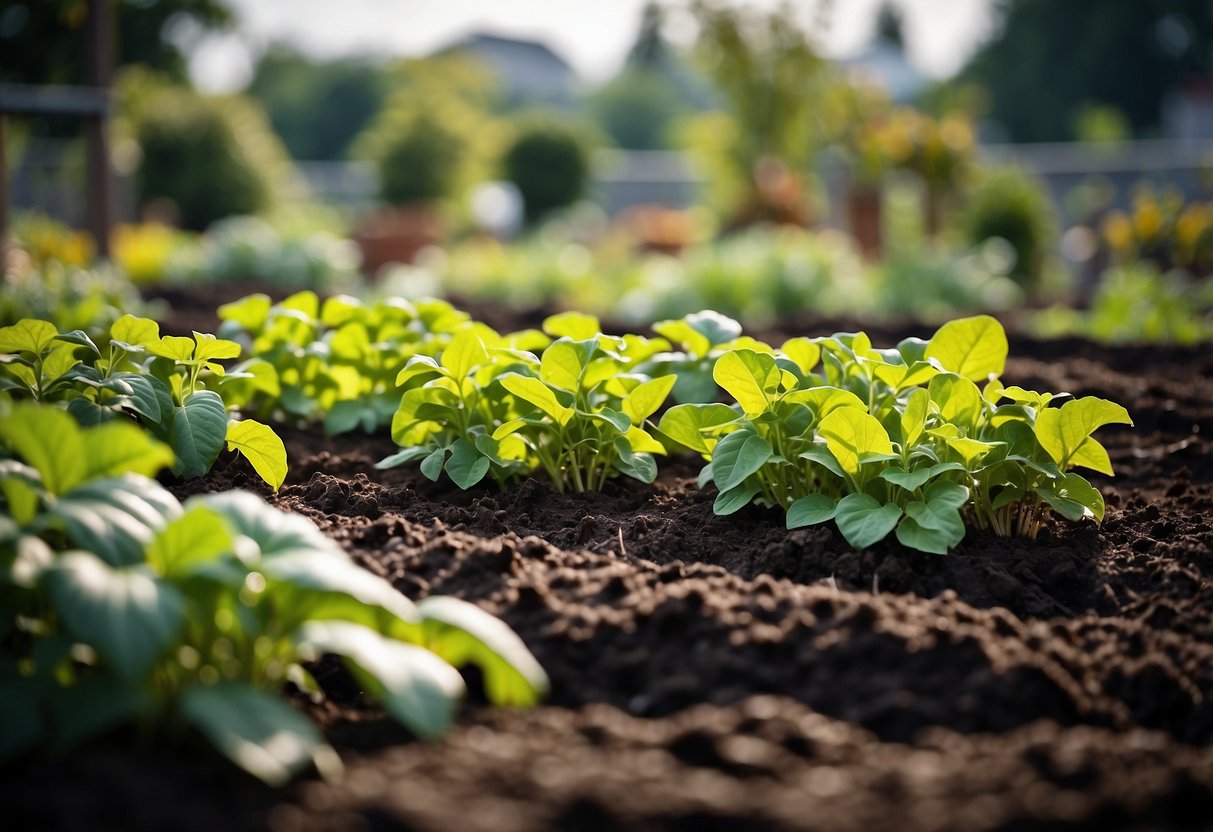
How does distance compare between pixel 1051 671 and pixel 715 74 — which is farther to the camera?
pixel 715 74

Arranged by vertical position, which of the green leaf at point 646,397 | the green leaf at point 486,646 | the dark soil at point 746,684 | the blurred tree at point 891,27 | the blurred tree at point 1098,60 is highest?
the blurred tree at point 891,27

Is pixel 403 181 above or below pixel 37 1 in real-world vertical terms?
below

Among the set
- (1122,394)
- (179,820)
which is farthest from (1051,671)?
(1122,394)

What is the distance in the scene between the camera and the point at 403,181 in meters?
16.6

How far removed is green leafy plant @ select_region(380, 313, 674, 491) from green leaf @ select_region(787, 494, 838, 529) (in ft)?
1.17

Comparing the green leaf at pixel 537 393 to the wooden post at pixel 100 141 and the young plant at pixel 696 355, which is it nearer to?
the young plant at pixel 696 355

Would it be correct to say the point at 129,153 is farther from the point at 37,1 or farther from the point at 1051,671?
the point at 1051,671

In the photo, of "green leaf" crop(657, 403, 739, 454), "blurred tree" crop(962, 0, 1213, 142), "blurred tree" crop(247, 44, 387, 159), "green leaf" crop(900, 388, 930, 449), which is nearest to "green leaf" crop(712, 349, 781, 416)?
"green leaf" crop(657, 403, 739, 454)

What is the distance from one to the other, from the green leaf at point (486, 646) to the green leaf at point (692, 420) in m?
0.99

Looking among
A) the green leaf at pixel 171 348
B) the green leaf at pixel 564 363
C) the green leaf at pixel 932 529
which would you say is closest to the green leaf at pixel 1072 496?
the green leaf at pixel 932 529

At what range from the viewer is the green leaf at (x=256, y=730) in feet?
3.63

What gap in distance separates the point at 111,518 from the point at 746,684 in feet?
2.87

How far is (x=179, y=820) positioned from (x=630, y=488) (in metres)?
1.61

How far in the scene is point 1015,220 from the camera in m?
9.62
